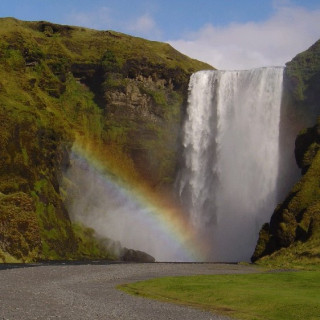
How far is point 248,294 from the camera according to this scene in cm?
3108

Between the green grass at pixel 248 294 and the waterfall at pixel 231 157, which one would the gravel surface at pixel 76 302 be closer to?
the green grass at pixel 248 294

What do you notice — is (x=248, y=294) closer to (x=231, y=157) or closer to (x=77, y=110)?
(x=231, y=157)

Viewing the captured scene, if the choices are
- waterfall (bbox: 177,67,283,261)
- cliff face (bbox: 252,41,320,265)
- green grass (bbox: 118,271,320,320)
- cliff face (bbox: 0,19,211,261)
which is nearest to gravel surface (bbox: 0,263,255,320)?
green grass (bbox: 118,271,320,320)

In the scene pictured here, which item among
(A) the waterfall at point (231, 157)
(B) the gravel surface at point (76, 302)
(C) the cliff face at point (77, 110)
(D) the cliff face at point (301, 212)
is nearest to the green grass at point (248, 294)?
(B) the gravel surface at point (76, 302)

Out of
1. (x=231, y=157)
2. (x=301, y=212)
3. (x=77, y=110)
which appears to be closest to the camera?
(x=301, y=212)

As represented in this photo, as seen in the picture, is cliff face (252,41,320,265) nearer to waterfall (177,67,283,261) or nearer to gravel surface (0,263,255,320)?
waterfall (177,67,283,261)

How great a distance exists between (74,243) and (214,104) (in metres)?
41.2

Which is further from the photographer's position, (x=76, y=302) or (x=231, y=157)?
(x=231, y=157)

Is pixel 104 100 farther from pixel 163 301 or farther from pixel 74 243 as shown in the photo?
pixel 163 301

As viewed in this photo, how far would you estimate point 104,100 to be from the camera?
124375mm

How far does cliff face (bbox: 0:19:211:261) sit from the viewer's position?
92375mm

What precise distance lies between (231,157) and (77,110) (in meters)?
37.4

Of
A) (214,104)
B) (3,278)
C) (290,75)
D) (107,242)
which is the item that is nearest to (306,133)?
(290,75)

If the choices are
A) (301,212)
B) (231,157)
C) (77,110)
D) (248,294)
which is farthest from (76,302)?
(77,110)
